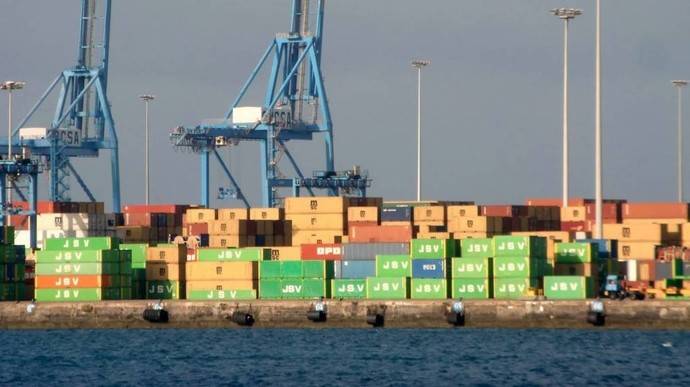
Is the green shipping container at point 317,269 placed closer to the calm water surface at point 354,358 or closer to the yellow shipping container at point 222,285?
the yellow shipping container at point 222,285

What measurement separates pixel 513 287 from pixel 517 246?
8.05ft

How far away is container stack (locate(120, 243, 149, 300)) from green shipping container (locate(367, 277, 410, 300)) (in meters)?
14.4

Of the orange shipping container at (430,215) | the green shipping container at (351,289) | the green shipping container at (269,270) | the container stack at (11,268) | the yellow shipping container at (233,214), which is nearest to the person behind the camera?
the green shipping container at (351,289)

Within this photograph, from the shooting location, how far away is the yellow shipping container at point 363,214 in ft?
366

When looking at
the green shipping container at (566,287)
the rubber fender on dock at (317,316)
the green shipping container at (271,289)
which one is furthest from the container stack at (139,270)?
the green shipping container at (566,287)

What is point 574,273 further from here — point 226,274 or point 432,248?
point 226,274

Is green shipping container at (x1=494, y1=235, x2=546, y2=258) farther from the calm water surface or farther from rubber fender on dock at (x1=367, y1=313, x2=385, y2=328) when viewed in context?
rubber fender on dock at (x1=367, y1=313, x2=385, y2=328)

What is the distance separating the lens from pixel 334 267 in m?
104

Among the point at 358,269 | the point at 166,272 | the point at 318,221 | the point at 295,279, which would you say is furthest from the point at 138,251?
the point at 358,269

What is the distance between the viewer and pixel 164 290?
4218 inches

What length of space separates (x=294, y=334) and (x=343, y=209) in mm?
14355

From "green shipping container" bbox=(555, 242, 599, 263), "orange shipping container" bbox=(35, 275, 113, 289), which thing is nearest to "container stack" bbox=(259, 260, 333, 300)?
"orange shipping container" bbox=(35, 275, 113, 289)

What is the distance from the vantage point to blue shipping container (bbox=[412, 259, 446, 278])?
327ft

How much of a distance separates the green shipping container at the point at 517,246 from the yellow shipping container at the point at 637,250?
25.5ft
